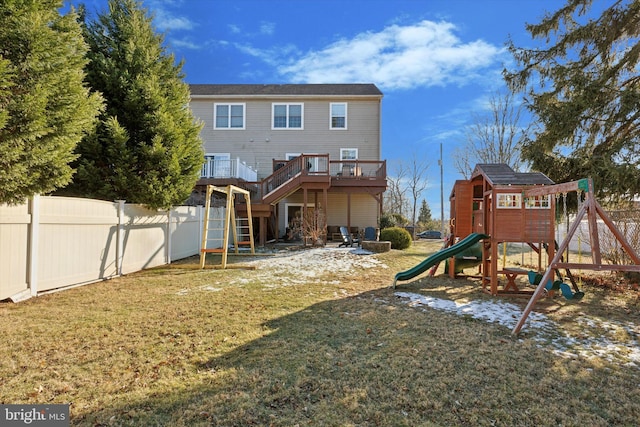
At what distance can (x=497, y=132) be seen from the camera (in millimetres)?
22156

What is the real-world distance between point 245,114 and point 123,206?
39.6ft

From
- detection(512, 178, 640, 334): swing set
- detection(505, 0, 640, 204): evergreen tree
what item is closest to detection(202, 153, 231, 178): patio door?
detection(505, 0, 640, 204): evergreen tree

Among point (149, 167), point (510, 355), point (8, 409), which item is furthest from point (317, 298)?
point (149, 167)

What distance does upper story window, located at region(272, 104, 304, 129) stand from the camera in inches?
724

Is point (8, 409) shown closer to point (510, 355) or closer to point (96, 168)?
point (510, 355)

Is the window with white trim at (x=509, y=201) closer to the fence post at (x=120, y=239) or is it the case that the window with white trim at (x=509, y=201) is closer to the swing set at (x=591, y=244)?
the swing set at (x=591, y=244)

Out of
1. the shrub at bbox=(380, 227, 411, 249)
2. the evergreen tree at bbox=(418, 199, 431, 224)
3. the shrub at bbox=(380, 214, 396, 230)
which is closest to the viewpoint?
the shrub at bbox=(380, 227, 411, 249)

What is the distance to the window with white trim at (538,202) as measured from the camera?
250 inches

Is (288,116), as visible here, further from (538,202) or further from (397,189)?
(397,189)

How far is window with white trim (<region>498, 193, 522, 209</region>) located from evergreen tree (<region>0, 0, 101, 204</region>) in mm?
7848

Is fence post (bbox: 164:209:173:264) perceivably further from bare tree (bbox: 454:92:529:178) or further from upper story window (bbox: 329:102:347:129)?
bare tree (bbox: 454:92:529:178)

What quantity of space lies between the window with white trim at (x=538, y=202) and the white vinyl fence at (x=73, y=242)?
29.4ft

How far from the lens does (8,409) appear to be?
2402 mm

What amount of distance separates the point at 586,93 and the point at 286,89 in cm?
1467
